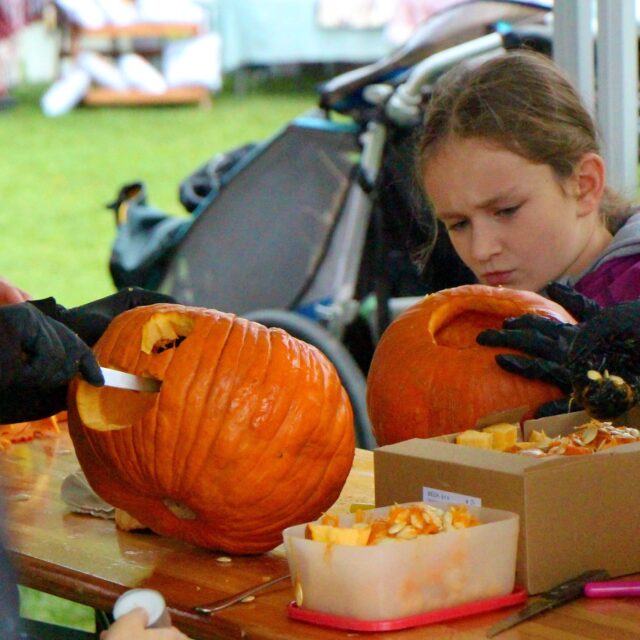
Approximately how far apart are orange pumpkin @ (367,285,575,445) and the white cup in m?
0.66

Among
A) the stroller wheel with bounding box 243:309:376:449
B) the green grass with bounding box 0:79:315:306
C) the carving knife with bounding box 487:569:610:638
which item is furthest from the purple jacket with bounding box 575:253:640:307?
the green grass with bounding box 0:79:315:306

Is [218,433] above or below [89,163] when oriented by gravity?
above

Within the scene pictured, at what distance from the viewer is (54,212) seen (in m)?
9.64

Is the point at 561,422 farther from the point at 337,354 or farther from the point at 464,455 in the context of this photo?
the point at 337,354

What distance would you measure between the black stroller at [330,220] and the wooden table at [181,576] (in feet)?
6.38

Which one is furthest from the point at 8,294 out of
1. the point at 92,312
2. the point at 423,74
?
the point at 423,74

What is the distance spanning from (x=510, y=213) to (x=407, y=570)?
3.53 feet

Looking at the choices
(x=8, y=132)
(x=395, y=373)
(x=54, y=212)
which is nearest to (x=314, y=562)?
(x=395, y=373)

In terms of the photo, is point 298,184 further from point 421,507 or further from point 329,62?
point 329,62

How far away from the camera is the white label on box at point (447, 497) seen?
131 cm

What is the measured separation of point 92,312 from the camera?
1732 millimetres

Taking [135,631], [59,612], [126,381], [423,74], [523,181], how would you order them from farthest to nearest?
[423,74]
[59,612]
[523,181]
[126,381]
[135,631]

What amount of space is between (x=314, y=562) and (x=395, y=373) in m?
0.55

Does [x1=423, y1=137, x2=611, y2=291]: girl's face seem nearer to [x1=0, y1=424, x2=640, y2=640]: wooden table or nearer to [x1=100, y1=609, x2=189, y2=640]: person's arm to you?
[x1=0, y1=424, x2=640, y2=640]: wooden table
